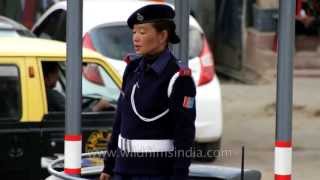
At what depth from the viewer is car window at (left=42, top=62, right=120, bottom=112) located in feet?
24.2

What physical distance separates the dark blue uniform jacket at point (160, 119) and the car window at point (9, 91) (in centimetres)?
269

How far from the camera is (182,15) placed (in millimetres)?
5434

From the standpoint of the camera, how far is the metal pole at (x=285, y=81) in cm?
463

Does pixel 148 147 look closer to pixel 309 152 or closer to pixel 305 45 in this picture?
pixel 309 152

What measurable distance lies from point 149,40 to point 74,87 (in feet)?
1.88

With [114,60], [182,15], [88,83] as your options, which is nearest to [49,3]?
[114,60]

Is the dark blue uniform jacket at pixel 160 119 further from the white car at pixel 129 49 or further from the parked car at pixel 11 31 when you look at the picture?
the white car at pixel 129 49

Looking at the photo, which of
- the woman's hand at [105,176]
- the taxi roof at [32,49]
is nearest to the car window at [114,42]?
the taxi roof at [32,49]

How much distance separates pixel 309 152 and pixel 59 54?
14.4ft

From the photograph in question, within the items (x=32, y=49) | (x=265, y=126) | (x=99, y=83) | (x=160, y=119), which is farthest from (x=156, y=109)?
(x=265, y=126)

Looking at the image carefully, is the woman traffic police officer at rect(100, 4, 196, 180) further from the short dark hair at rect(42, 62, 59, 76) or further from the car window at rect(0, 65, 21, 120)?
the short dark hair at rect(42, 62, 59, 76)

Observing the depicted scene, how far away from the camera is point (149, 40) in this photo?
4.58 m

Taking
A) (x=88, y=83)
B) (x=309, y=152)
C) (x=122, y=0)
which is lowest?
(x=309, y=152)

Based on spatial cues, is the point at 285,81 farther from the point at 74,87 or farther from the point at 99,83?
the point at 99,83
